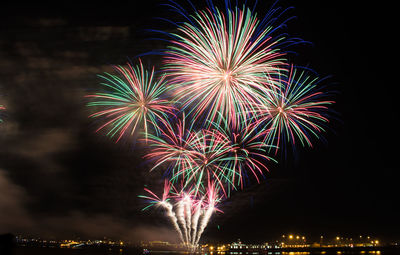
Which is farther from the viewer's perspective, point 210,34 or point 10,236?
point 210,34

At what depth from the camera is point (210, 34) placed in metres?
18.2

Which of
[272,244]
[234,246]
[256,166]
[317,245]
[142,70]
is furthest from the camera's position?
[272,244]

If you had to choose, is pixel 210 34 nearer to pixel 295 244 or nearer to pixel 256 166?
pixel 256 166

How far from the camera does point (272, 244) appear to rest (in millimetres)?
194625

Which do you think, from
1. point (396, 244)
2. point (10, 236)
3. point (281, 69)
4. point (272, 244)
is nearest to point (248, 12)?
point (281, 69)

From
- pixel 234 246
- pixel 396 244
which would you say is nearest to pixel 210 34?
pixel 234 246

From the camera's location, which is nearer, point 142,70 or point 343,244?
point 142,70

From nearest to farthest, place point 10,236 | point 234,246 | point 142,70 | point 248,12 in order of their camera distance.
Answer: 1. point 10,236
2. point 248,12
3. point 142,70
4. point 234,246

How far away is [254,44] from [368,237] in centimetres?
18143

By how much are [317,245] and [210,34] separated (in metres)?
165

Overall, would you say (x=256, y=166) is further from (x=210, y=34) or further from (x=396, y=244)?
(x=396, y=244)

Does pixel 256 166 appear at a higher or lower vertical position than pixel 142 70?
lower

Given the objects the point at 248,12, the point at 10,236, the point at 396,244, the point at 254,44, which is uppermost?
the point at 248,12

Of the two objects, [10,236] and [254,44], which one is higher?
[254,44]
